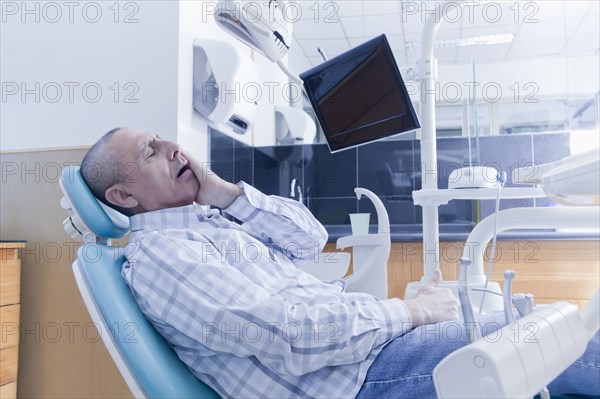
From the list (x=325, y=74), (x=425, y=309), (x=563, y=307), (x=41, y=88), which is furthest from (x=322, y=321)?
(x=41, y=88)

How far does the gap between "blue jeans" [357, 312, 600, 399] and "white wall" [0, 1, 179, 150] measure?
148 centimetres

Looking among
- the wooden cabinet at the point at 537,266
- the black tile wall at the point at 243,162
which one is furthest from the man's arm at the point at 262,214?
the black tile wall at the point at 243,162

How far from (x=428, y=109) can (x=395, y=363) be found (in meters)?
0.82

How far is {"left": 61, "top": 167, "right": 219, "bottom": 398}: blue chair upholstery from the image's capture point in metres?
0.85

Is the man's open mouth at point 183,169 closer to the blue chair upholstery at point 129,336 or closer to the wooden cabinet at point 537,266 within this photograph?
the blue chair upholstery at point 129,336

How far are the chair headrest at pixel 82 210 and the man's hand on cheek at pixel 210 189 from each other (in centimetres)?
25

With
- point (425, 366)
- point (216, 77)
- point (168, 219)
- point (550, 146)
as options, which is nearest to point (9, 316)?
point (168, 219)

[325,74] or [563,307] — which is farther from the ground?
[325,74]

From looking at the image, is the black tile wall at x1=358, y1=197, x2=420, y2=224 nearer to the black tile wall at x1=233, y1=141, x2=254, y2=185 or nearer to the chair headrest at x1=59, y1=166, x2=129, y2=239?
the black tile wall at x1=233, y1=141, x2=254, y2=185

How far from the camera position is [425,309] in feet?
3.34

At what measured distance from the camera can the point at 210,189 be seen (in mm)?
1314

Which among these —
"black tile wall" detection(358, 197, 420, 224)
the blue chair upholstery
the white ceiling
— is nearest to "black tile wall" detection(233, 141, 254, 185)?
"black tile wall" detection(358, 197, 420, 224)

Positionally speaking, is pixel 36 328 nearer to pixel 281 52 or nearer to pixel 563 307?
pixel 281 52

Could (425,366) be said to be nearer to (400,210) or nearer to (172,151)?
(172,151)
